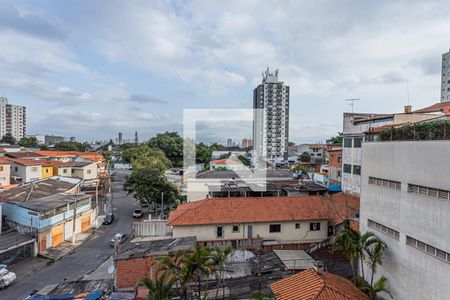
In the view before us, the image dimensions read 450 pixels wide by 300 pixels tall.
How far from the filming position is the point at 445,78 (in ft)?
198

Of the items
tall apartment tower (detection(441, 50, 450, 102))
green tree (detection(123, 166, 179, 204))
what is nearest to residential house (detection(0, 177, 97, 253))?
green tree (detection(123, 166, 179, 204))

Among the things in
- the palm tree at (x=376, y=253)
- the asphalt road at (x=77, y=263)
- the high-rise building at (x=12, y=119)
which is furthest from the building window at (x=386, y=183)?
the high-rise building at (x=12, y=119)

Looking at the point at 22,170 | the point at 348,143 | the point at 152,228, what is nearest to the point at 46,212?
the point at 152,228

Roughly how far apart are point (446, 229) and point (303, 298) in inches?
197

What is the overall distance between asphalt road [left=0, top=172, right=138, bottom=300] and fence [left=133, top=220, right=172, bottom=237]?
12.5ft

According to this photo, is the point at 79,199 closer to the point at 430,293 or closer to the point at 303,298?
the point at 303,298

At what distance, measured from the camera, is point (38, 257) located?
2052cm

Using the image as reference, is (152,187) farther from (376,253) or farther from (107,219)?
(376,253)

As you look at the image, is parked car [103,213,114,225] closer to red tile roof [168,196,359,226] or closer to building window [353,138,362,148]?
red tile roof [168,196,359,226]

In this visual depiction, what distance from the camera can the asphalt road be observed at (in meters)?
16.2

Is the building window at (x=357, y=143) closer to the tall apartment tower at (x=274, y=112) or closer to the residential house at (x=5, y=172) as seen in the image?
the residential house at (x=5, y=172)

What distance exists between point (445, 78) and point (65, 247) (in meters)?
75.1

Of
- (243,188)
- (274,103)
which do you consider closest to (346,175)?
(243,188)

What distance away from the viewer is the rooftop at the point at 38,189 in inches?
988
